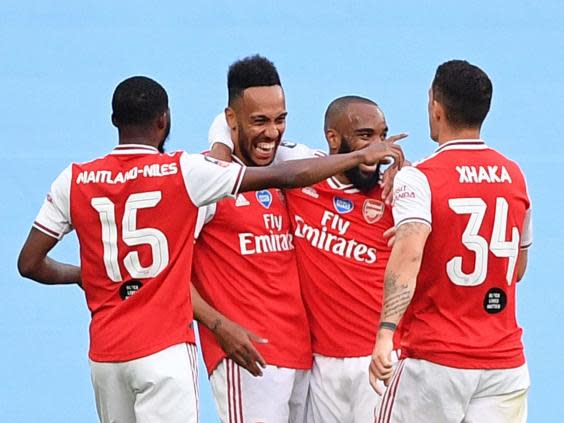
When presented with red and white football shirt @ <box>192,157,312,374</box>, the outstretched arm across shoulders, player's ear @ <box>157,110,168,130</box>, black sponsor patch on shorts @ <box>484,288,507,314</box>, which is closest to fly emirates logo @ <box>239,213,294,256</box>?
red and white football shirt @ <box>192,157,312,374</box>

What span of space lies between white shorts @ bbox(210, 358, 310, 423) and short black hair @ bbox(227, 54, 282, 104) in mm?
1155

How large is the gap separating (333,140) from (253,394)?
1142 millimetres

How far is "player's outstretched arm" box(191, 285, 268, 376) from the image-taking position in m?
5.93

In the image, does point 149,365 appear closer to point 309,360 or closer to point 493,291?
point 309,360

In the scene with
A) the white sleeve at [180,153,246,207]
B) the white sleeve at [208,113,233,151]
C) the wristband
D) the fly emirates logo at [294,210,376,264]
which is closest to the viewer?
the wristband

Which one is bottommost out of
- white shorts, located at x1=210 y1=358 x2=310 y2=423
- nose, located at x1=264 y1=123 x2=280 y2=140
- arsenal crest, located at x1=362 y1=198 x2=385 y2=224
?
white shorts, located at x1=210 y1=358 x2=310 y2=423

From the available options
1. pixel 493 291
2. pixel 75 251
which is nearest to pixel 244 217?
pixel 493 291

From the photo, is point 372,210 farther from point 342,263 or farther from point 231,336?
point 231,336

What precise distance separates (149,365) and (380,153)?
3.92ft

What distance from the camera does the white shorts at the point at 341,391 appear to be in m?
6.08

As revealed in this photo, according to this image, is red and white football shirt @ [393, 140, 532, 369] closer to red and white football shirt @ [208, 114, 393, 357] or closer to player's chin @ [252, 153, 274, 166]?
red and white football shirt @ [208, 114, 393, 357]

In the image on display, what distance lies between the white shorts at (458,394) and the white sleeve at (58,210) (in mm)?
1405

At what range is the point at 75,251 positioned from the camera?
955cm

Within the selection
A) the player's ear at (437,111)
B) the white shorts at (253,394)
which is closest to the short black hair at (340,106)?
the player's ear at (437,111)
